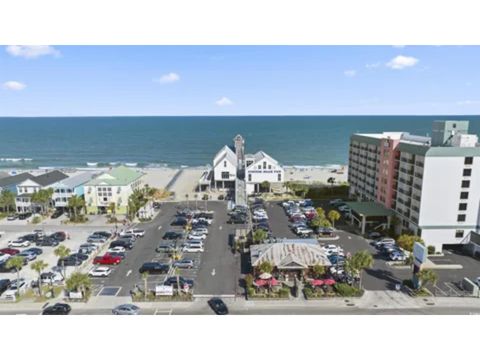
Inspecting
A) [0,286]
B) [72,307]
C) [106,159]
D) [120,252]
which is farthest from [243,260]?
[106,159]

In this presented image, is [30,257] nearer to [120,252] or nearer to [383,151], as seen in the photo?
[120,252]

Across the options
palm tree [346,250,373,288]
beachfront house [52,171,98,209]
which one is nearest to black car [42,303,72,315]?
palm tree [346,250,373,288]

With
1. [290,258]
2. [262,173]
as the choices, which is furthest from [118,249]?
[262,173]

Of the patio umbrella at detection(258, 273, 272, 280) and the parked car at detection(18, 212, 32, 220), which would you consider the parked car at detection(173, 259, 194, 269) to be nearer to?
the patio umbrella at detection(258, 273, 272, 280)

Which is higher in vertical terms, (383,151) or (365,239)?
(383,151)

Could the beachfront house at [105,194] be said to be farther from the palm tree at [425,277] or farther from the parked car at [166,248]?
the palm tree at [425,277]

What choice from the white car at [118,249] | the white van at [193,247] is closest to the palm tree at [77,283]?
the white car at [118,249]
